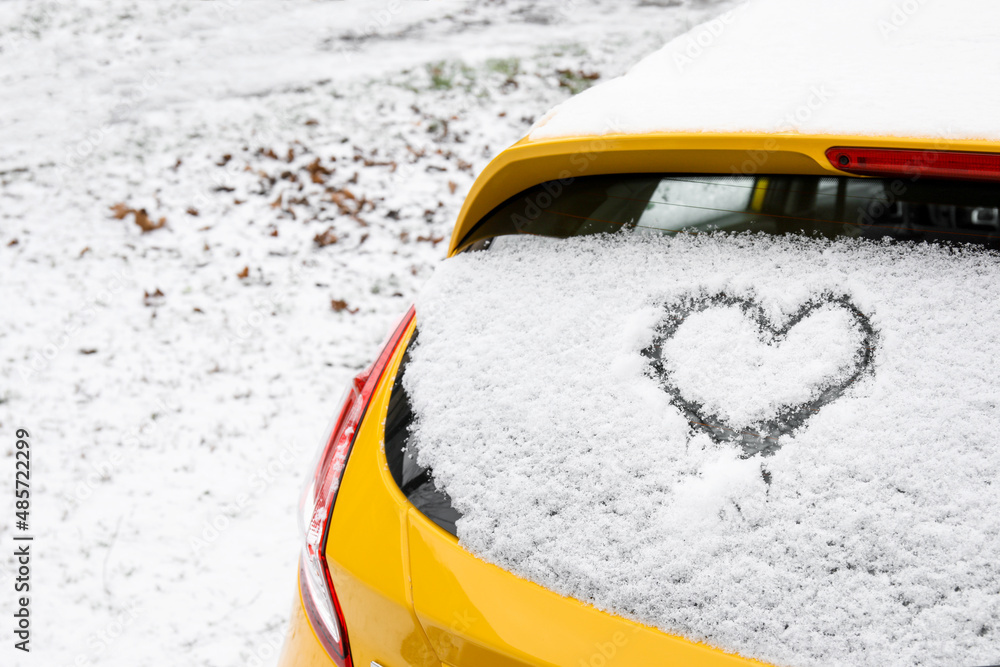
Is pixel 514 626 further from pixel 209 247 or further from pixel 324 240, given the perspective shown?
pixel 209 247

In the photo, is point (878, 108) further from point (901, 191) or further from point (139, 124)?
point (139, 124)

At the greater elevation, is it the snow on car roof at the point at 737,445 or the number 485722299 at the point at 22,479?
the snow on car roof at the point at 737,445

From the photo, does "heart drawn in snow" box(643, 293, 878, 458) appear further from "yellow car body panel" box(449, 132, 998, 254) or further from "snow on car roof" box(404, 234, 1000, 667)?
"yellow car body panel" box(449, 132, 998, 254)

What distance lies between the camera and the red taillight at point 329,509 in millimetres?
1271

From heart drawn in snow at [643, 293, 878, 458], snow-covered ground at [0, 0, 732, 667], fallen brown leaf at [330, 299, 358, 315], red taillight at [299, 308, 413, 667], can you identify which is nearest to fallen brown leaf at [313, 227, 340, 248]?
snow-covered ground at [0, 0, 732, 667]

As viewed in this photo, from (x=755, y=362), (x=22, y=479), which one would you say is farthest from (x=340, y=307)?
(x=755, y=362)

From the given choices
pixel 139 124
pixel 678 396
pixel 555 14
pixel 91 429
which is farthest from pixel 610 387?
pixel 555 14

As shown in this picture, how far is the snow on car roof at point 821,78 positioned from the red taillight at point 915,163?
0.04m

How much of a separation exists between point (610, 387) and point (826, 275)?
19.4 inches

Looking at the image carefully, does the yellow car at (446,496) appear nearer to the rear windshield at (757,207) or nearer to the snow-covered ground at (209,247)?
the rear windshield at (757,207)

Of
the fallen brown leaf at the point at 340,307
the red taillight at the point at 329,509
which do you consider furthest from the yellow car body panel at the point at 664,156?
the fallen brown leaf at the point at 340,307

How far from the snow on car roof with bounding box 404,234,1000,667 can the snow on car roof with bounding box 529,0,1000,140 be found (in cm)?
24

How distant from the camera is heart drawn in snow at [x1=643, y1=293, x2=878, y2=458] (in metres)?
1.16

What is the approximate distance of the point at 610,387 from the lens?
125 centimetres
